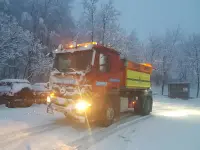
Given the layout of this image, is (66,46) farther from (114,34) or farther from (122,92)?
(114,34)

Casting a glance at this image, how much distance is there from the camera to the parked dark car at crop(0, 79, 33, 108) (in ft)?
43.8

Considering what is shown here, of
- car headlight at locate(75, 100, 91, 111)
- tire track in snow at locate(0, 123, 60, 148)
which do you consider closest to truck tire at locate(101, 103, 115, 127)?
car headlight at locate(75, 100, 91, 111)

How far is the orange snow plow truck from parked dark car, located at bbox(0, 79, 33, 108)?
20.4 feet

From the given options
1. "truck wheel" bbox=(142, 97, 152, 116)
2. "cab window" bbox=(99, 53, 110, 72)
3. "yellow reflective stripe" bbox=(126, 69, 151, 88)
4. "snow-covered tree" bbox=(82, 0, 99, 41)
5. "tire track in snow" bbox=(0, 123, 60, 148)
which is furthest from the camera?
"snow-covered tree" bbox=(82, 0, 99, 41)

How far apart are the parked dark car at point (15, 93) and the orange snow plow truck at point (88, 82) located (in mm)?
6233

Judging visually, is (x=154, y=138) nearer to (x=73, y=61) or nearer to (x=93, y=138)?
(x=93, y=138)

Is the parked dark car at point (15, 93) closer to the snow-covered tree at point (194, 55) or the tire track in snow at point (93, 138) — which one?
the tire track in snow at point (93, 138)

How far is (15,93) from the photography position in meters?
13.4

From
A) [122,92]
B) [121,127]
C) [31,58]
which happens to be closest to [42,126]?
[121,127]

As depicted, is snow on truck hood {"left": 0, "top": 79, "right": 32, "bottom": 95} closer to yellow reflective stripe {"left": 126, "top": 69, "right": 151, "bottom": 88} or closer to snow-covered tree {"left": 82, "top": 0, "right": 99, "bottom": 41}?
yellow reflective stripe {"left": 126, "top": 69, "right": 151, "bottom": 88}

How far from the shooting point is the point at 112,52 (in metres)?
8.58

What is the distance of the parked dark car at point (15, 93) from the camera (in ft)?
43.8

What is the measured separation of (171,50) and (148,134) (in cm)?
3544

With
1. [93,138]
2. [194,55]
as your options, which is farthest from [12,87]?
[194,55]
